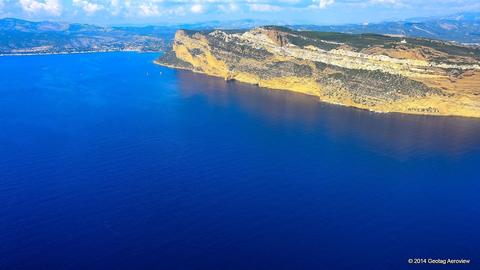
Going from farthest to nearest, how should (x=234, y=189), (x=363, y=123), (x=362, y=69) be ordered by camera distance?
(x=362, y=69), (x=363, y=123), (x=234, y=189)

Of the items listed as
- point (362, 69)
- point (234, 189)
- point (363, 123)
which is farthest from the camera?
point (362, 69)

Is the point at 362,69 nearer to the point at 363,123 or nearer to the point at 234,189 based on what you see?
the point at 363,123

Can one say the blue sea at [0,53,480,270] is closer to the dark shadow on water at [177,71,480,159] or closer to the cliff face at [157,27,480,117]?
the dark shadow on water at [177,71,480,159]

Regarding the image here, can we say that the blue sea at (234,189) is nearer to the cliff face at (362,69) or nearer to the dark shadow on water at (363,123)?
the dark shadow on water at (363,123)

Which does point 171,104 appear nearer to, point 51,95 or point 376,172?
point 51,95

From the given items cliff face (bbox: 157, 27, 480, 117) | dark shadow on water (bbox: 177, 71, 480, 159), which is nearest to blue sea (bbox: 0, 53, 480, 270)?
dark shadow on water (bbox: 177, 71, 480, 159)

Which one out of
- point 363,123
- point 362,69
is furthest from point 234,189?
point 362,69
